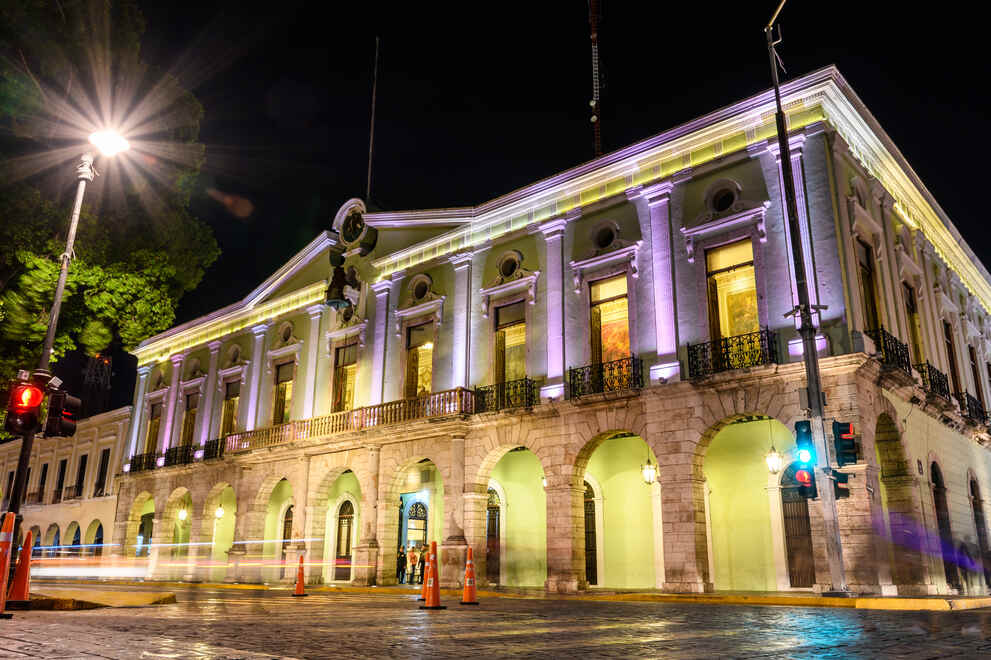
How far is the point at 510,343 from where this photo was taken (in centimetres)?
2170

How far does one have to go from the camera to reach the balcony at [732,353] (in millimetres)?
16073

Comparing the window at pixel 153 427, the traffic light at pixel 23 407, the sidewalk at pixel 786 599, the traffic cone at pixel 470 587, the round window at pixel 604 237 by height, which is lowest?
the sidewalk at pixel 786 599

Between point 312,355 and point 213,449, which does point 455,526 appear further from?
point 213,449

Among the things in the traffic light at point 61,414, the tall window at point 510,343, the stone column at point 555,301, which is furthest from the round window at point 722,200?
the traffic light at point 61,414

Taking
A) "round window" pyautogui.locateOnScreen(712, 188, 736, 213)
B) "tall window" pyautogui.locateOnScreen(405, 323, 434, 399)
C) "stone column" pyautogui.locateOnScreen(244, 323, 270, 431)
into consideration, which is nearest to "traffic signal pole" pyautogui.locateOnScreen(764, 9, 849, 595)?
"round window" pyautogui.locateOnScreen(712, 188, 736, 213)

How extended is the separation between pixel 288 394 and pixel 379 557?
8743mm

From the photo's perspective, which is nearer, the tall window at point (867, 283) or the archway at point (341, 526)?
the tall window at point (867, 283)

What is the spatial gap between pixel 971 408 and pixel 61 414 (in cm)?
2253

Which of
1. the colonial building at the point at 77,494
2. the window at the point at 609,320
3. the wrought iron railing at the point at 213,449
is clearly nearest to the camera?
the window at the point at 609,320

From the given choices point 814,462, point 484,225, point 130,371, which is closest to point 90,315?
point 484,225

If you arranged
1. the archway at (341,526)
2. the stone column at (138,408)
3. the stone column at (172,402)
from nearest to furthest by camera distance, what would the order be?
1. the archway at (341,526)
2. the stone column at (172,402)
3. the stone column at (138,408)

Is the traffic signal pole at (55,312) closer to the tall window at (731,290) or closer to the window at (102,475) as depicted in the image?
Answer: the tall window at (731,290)

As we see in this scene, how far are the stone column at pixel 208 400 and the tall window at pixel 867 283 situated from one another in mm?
23802

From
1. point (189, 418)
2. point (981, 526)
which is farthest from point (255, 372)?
point (981, 526)
